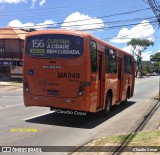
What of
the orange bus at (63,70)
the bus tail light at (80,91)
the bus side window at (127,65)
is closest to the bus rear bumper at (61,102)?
the orange bus at (63,70)

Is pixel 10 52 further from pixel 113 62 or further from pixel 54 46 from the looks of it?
pixel 54 46

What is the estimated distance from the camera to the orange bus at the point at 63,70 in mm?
11707

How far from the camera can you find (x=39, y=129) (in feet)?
35.0

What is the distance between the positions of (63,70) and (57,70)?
235 mm

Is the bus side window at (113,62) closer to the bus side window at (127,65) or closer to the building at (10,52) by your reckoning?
the bus side window at (127,65)

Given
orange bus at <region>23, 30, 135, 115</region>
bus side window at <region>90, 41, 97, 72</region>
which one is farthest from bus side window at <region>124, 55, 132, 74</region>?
bus side window at <region>90, 41, 97, 72</region>

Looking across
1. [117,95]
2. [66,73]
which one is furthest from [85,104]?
[117,95]

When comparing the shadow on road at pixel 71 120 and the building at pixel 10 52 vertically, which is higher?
the building at pixel 10 52

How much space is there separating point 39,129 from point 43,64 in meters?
2.58

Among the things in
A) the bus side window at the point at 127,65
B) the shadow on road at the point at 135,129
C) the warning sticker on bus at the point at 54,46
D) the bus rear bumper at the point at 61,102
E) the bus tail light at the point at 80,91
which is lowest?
the shadow on road at the point at 135,129

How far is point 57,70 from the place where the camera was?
39.5 ft

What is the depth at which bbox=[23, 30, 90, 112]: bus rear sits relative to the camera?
38.4 ft

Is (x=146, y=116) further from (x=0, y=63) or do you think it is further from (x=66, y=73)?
(x=0, y=63)

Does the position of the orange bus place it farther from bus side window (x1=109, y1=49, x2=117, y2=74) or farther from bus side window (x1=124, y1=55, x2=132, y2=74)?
bus side window (x1=124, y1=55, x2=132, y2=74)
